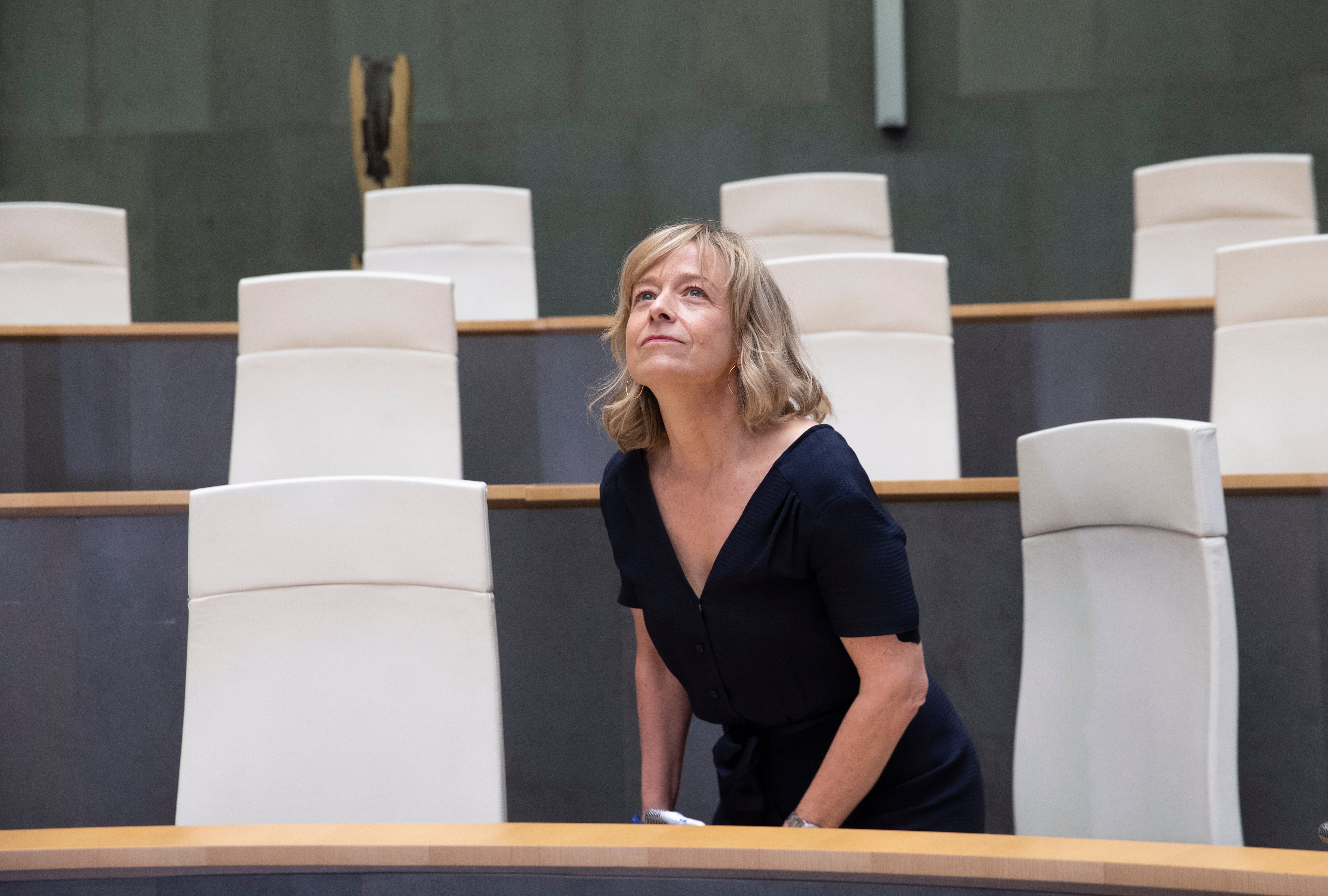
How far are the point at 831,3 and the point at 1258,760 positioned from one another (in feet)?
8.74

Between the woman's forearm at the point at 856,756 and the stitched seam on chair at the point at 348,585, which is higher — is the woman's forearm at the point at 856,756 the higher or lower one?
the lower one

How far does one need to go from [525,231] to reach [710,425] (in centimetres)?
172

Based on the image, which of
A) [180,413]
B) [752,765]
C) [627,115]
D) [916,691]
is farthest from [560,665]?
[627,115]

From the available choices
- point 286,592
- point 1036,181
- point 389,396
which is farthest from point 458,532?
point 1036,181

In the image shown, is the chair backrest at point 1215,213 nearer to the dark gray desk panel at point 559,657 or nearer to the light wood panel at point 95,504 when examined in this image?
the dark gray desk panel at point 559,657

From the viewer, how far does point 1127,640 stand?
92 cm

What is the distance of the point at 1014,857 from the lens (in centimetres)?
59

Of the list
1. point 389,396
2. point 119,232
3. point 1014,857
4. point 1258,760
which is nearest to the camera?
point 1014,857

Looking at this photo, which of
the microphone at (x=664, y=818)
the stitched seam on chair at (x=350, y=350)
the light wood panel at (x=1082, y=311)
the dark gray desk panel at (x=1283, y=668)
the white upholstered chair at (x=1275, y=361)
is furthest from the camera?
the light wood panel at (x=1082, y=311)

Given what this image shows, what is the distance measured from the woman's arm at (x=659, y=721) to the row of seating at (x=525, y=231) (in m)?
1.51

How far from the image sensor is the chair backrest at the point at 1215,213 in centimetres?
235

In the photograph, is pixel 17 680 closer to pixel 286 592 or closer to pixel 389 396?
pixel 286 592

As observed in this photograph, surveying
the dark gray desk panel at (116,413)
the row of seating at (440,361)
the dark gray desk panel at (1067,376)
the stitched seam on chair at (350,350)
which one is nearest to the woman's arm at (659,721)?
the row of seating at (440,361)

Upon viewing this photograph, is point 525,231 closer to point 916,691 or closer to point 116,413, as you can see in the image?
point 116,413
